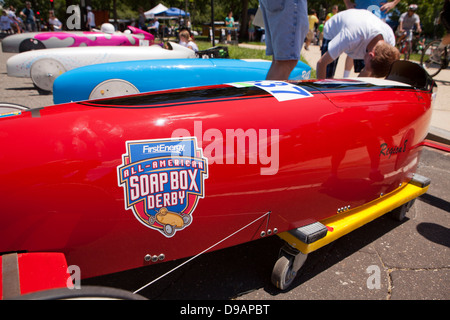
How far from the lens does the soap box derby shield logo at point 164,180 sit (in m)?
1.27

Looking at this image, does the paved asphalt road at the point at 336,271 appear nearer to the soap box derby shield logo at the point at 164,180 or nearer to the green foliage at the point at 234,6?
the soap box derby shield logo at the point at 164,180

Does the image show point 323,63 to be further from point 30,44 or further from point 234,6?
point 234,6

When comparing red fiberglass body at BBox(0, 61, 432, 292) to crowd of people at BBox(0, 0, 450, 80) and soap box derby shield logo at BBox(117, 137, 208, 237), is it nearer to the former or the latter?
soap box derby shield logo at BBox(117, 137, 208, 237)

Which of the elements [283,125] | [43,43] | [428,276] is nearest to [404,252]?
[428,276]

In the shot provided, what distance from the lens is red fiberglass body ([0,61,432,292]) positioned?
3.88 feet

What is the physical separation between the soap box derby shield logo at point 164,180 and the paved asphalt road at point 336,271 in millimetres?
529

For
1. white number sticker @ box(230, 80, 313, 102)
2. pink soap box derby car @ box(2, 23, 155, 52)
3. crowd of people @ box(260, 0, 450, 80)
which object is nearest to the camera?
white number sticker @ box(230, 80, 313, 102)

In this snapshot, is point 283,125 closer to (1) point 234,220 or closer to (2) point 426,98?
(1) point 234,220

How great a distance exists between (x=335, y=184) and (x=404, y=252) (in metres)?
0.80

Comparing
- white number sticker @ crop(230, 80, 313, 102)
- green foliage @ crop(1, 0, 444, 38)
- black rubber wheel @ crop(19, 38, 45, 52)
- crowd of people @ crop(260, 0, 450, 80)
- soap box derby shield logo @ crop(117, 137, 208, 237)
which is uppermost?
green foliage @ crop(1, 0, 444, 38)

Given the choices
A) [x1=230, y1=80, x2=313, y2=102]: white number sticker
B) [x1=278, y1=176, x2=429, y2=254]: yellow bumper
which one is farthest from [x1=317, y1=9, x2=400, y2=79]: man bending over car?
[x1=230, y1=80, x2=313, y2=102]: white number sticker

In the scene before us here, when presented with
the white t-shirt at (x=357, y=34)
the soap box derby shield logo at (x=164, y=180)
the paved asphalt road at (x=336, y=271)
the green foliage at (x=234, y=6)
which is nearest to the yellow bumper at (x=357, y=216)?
the paved asphalt road at (x=336, y=271)
